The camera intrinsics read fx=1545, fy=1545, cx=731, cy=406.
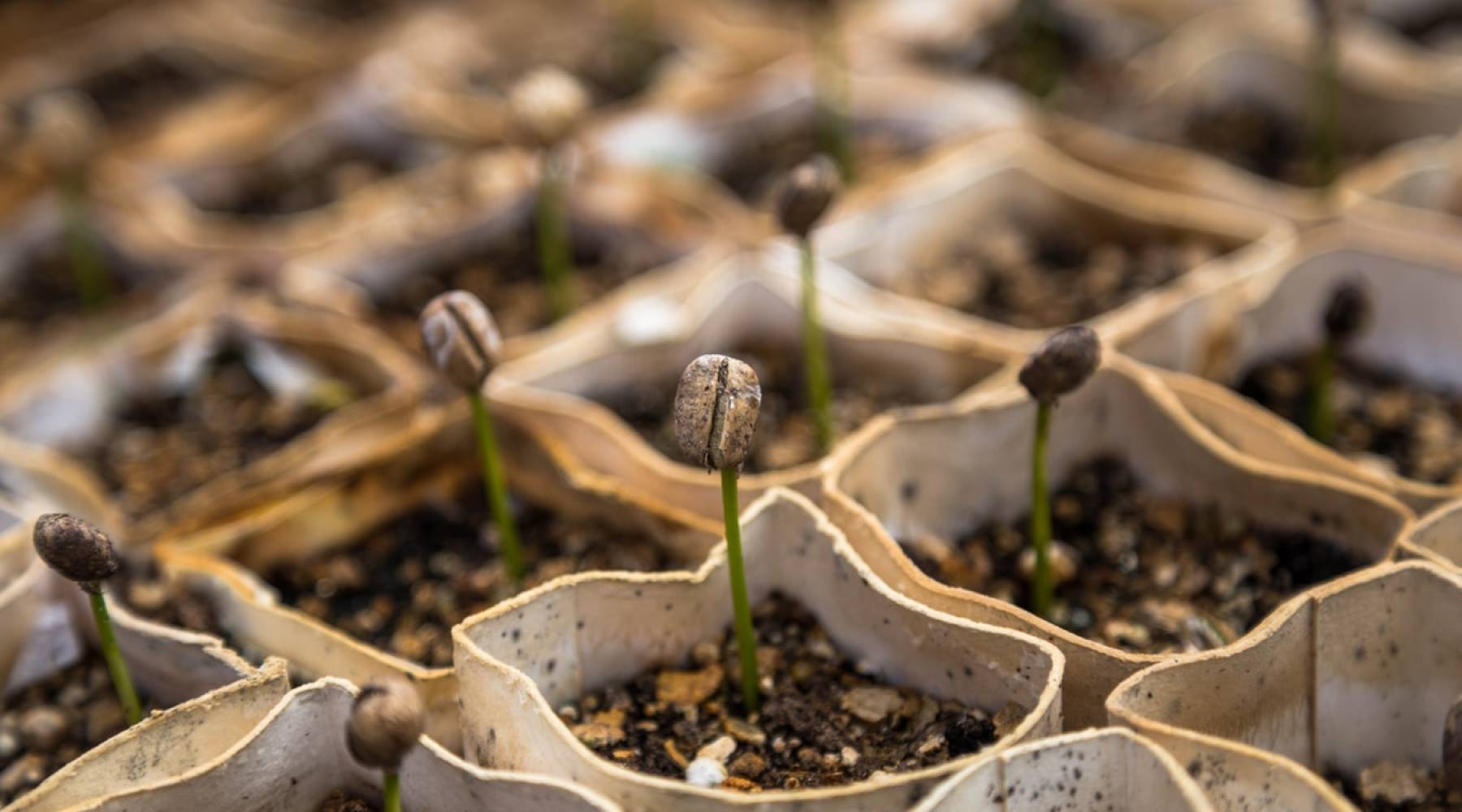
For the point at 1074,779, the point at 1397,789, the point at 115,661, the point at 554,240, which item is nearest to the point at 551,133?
the point at 554,240

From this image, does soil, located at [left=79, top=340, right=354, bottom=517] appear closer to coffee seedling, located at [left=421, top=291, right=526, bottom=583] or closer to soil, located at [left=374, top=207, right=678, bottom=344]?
soil, located at [left=374, top=207, right=678, bottom=344]

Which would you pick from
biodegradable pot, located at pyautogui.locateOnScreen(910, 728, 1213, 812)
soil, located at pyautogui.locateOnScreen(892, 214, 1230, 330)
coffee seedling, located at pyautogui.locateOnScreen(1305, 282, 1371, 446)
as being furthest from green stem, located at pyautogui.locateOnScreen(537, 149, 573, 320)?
biodegradable pot, located at pyautogui.locateOnScreen(910, 728, 1213, 812)

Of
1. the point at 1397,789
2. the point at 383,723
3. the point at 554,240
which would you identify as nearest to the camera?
the point at 383,723

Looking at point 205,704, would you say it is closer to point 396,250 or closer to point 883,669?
point 883,669

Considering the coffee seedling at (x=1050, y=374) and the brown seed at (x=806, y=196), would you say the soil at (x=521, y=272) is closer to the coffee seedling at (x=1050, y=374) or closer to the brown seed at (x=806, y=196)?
the brown seed at (x=806, y=196)

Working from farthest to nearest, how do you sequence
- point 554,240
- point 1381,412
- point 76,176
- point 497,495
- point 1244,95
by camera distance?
point 1244,95, point 76,176, point 554,240, point 1381,412, point 497,495

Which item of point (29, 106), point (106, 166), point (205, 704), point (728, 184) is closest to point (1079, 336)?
point (205, 704)

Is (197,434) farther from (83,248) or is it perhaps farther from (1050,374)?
(1050,374)
